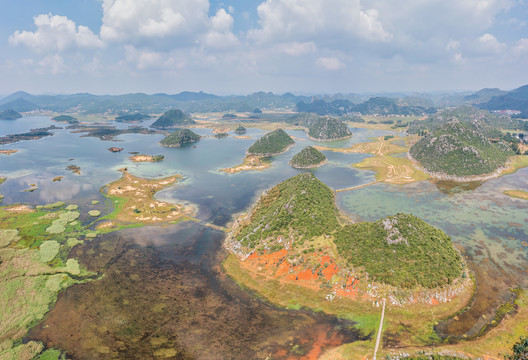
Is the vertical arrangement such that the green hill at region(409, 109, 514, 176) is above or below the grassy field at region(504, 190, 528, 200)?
above

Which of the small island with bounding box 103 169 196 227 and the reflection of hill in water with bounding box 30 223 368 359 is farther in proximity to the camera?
the small island with bounding box 103 169 196 227

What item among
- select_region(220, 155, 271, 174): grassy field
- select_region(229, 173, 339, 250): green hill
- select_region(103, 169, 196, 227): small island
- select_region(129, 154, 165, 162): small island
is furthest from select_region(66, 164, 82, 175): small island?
select_region(229, 173, 339, 250): green hill

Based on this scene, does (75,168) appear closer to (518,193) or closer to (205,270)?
(205,270)

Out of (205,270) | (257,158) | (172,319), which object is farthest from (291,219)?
(257,158)

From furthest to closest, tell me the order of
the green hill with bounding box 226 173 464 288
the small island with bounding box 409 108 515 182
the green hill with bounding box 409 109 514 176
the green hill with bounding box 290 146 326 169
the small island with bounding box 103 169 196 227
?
the green hill with bounding box 290 146 326 169
the green hill with bounding box 409 109 514 176
the small island with bounding box 409 108 515 182
the small island with bounding box 103 169 196 227
the green hill with bounding box 226 173 464 288

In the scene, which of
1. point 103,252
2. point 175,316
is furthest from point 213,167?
point 175,316

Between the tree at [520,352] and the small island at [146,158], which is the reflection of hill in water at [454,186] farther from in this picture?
the small island at [146,158]

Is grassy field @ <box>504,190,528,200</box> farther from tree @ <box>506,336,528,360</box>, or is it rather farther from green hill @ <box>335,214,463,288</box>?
tree @ <box>506,336,528,360</box>
